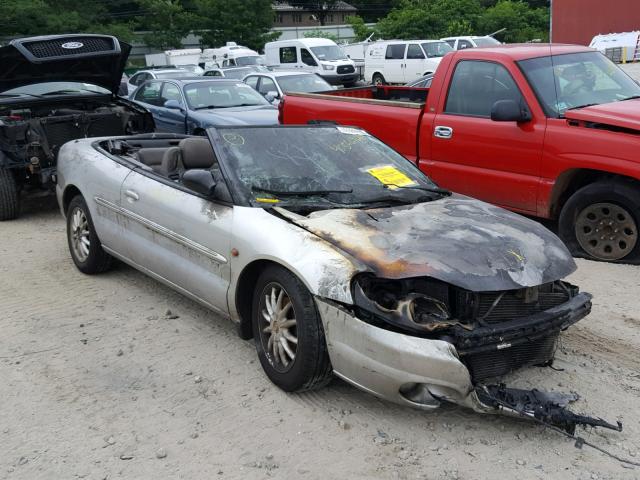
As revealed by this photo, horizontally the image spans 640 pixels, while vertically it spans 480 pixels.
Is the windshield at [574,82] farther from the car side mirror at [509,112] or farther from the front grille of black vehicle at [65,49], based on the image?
the front grille of black vehicle at [65,49]

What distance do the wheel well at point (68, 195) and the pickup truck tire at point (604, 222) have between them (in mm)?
4374

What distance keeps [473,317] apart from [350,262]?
688mm

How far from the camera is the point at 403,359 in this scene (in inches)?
132

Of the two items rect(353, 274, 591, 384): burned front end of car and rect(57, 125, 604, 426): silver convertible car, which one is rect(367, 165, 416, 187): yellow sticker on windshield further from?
rect(353, 274, 591, 384): burned front end of car

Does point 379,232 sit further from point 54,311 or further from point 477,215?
point 54,311

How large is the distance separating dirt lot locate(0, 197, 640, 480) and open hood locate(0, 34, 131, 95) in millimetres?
3639

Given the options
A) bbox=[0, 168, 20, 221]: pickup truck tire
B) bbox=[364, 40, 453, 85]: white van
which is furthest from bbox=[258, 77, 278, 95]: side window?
bbox=[364, 40, 453, 85]: white van

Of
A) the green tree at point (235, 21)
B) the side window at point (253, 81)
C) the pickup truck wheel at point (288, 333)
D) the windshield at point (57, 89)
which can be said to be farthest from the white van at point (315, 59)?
the pickup truck wheel at point (288, 333)

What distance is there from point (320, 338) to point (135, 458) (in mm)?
1085

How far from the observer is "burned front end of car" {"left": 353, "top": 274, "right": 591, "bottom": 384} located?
3.41 m

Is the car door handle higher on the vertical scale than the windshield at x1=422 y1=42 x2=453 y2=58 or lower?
lower

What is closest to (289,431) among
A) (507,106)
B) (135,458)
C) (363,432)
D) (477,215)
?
(363,432)

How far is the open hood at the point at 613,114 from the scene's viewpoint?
19.3 feet

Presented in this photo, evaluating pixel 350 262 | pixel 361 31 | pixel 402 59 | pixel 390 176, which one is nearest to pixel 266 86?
pixel 390 176
